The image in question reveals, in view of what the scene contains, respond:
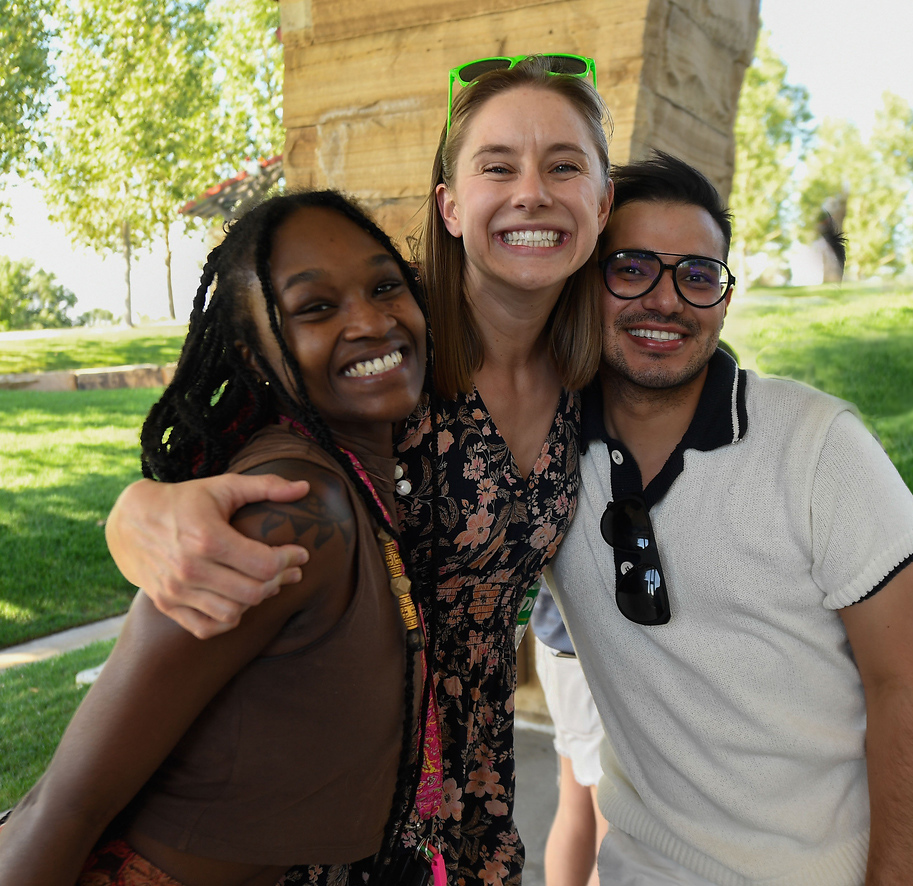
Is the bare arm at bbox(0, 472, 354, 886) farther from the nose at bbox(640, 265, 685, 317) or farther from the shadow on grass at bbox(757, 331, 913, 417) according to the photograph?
the shadow on grass at bbox(757, 331, 913, 417)

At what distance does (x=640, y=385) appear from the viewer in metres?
1.64

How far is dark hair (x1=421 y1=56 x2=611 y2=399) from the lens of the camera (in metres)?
1.62

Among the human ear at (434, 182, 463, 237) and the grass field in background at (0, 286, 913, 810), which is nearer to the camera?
the human ear at (434, 182, 463, 237)

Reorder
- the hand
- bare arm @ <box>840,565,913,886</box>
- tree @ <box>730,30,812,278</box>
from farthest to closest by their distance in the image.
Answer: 1. tree @ <box>730,30,812,278</box>
2. bare arm @ <box>840,565,913,886</box>
3. the hand

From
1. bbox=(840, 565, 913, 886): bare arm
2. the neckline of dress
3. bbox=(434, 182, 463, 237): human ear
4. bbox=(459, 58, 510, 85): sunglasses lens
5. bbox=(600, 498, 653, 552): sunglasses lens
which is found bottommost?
bbox=(840, 565, 913, 886): bare arm

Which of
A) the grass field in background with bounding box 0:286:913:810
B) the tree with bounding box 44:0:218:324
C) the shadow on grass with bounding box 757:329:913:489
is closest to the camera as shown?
the grass field in background with bounding box 0:286:913:810

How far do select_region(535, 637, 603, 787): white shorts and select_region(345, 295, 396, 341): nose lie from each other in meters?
1.42

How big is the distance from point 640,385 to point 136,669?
1.09 metres

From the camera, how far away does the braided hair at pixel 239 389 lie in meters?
1.12

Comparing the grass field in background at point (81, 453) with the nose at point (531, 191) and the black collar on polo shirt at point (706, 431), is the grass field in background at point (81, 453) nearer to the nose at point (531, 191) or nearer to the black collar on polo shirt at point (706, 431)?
the black collar on polo shirt at point (706, 431)

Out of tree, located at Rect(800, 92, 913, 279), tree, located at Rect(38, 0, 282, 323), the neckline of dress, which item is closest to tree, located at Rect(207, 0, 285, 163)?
tree, located at Rect(38, 0, 282, 323)

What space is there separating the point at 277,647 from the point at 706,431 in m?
0.96

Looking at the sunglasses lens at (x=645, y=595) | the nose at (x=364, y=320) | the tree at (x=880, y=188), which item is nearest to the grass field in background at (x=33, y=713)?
the sunglasses lens at (x=645, y=595)

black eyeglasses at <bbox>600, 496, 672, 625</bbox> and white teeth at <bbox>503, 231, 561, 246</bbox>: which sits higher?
white teeth at <bbox>503, 231, 561, 246</bbox>
